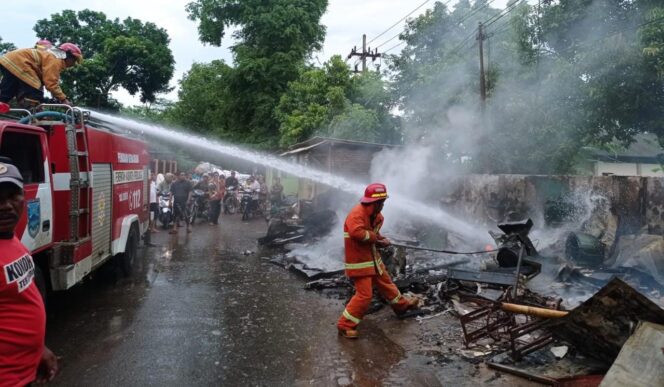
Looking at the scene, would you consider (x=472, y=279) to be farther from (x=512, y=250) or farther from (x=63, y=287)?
(x=63, y=287)

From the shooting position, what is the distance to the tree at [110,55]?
25906 mm

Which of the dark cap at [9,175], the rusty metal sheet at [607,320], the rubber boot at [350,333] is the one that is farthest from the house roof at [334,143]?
the dark cap at [9,175]

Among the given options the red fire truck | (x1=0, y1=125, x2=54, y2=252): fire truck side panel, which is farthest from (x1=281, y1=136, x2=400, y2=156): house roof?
(x1=0, y1=125, x2=54, y2=252): fire truck side panel

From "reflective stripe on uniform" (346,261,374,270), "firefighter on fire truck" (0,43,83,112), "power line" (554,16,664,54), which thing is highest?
"power line" (554,16,664,54)

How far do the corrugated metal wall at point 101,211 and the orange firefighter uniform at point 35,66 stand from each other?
1.09 meters

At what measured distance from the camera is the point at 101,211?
5.99 m

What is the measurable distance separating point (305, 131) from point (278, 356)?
16908mm

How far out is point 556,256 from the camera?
759 centimetres

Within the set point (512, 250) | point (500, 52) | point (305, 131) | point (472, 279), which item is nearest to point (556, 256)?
point (512, 250)

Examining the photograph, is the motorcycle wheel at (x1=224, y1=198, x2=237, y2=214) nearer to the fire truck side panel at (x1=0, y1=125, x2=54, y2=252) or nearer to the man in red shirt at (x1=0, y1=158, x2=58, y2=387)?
the fire truck side panel at (x1=0, y1=125, x2=54, y2=252)

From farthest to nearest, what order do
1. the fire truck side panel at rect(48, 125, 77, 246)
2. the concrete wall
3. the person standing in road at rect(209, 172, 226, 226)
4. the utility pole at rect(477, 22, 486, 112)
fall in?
the person standing in road at rect(209, 172, 226, 226) → the utility pole at rect(477, 22, 486, 112) → the concrete wall → the fire truck side panel at rect(48, 125, 77, 246)

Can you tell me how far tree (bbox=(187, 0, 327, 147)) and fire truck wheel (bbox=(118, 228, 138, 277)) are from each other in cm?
1675

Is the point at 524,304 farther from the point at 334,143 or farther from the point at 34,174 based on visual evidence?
the point at 334,143

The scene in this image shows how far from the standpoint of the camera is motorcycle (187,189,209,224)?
585 inches
